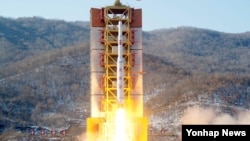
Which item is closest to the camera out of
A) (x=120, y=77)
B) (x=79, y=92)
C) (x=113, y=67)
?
(x=120, y=77)

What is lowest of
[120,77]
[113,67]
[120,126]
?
[120,126]

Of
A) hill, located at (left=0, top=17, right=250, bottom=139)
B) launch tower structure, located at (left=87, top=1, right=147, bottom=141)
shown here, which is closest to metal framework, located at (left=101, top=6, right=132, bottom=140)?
launch tower structure, located at (left=87, top=1, right=147, bottom=141)

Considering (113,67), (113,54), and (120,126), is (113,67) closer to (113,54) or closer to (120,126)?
(113,54)

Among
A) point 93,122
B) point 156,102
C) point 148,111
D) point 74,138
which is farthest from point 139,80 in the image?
point 156,102

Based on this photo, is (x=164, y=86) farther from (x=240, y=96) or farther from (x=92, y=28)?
(x=92, y=28)

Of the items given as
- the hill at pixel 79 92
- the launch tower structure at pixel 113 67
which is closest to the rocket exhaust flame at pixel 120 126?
the launch tower structure at pixel 113 67

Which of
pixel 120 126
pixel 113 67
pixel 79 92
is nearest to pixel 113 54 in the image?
pixel 113 67

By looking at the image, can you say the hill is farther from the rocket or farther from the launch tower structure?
the rocket

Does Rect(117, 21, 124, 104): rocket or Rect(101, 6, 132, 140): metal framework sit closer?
Rect(117, 21, 124, 104): rocket
